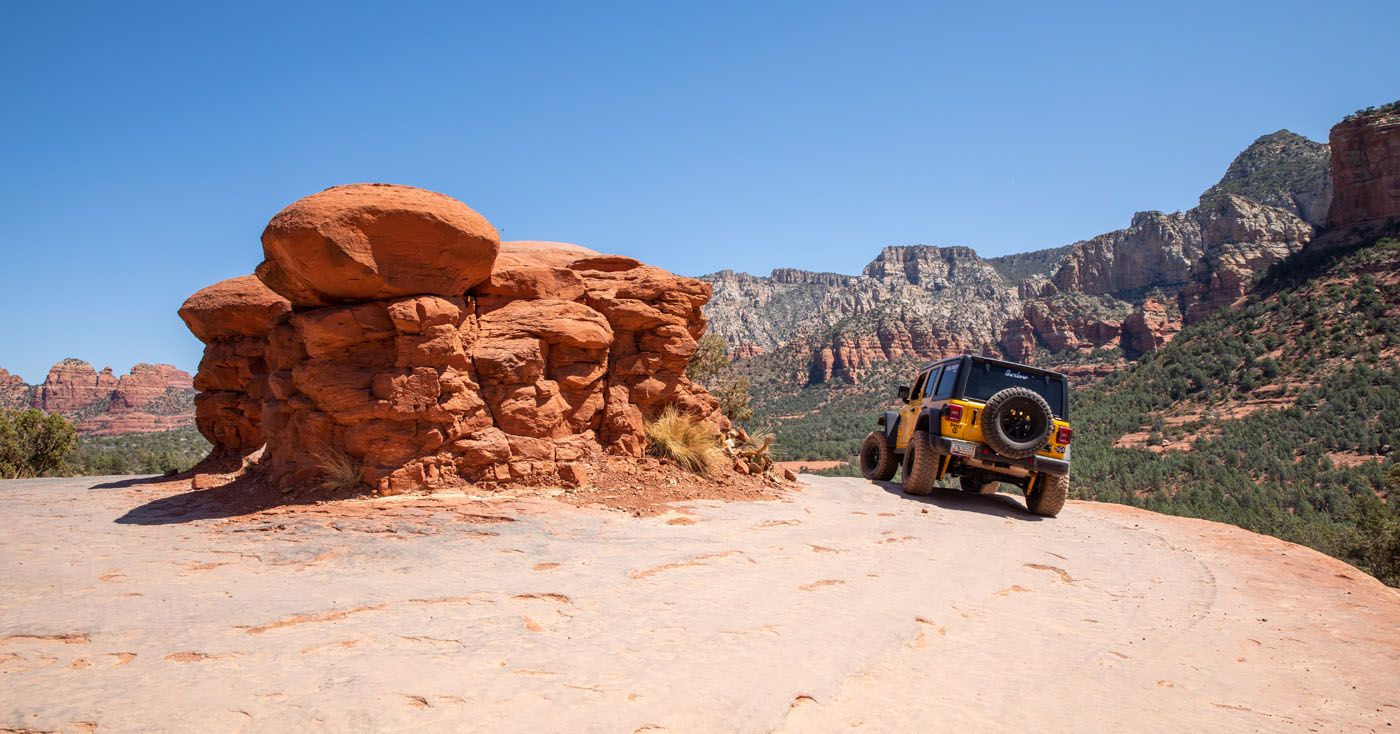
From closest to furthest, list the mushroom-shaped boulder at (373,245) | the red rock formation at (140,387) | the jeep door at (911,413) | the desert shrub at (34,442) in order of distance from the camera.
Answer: the mushroom-shaped boulder at (373,245)
the jeep door at (911,413)
the desert shrub at (34,442)
the red rock formation at (140,387)

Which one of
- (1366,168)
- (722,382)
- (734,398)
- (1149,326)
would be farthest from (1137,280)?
(734,398)

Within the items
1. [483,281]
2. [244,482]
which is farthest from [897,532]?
[244,482]

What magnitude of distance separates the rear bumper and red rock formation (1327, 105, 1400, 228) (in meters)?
59.5

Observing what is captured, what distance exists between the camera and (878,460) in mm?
15211

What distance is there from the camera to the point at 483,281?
990 cm

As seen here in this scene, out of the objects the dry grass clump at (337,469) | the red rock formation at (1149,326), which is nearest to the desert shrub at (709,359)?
the dry grass clump at (337,469)

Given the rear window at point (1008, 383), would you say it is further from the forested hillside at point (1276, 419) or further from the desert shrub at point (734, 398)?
the forested hillside at point (1276, 419)

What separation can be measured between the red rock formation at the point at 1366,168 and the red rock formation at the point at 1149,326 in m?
19.7

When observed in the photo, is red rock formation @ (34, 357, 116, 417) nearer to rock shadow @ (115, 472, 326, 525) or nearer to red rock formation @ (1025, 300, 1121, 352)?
rock shadow @ (115, 472, 326, 525)

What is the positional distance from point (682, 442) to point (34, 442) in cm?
2301

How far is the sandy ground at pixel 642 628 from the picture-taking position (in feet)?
12.0

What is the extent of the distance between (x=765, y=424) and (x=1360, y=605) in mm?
57156

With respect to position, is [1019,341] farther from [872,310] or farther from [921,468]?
[921,468]

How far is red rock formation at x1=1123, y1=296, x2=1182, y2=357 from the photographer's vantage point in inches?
2827
